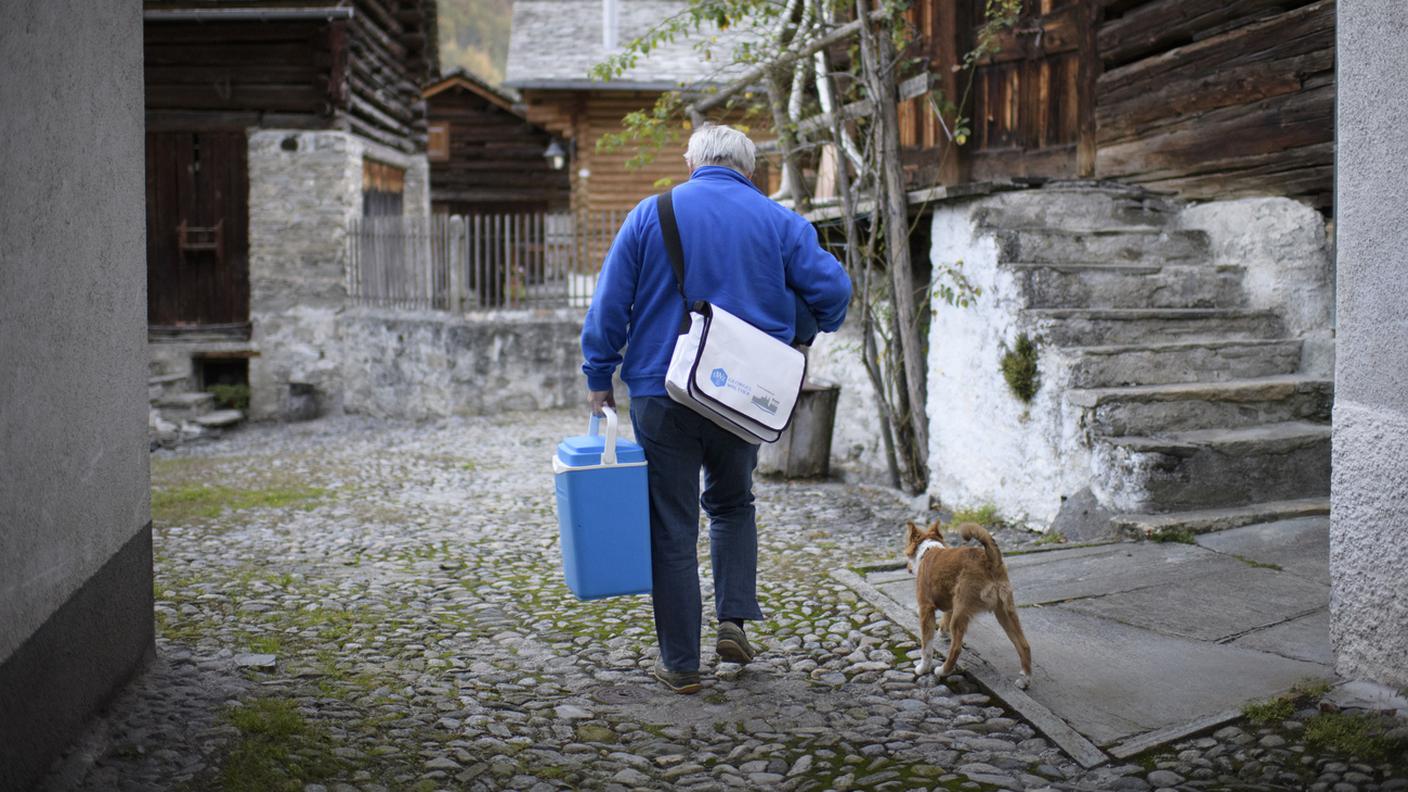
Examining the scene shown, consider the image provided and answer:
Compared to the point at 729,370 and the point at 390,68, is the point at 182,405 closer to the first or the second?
the point at 390,68

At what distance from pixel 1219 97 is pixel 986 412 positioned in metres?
2.08

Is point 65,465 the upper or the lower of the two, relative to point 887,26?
lower

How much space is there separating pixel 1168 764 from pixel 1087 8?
18.0 ft

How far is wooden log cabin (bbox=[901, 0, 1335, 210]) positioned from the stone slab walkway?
2.11 m

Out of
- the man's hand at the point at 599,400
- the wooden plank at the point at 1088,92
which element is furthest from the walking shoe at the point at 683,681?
the wooden plank at the point at 1088,92

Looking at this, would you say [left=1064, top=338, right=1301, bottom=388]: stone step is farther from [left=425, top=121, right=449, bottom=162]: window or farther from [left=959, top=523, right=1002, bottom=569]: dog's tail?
[left=425, top=121, right=449, bottom=162]: window

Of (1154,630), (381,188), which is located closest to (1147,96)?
(1154,630)

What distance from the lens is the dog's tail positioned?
3.55m

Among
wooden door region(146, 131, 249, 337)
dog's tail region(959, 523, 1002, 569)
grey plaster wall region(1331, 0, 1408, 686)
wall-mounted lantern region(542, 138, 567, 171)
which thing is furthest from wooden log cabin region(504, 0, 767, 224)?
grey plaster wall region(1331, 0, 1408, 686)

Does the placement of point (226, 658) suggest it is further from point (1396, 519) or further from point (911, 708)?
point (1396, 519)

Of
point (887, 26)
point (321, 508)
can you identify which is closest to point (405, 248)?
point (321, 508)

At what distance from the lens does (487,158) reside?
75.6 ft

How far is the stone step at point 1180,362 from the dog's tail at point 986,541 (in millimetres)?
2454

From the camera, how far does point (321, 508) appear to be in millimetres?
7539
